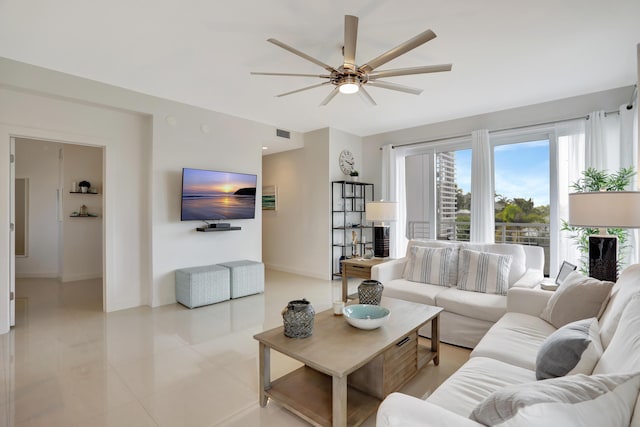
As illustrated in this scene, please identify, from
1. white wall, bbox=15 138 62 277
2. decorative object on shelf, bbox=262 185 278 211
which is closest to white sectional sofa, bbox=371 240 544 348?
decorative object on shelf, bbox=262 185 278 211

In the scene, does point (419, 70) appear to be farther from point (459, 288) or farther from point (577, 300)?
point (459, 288)

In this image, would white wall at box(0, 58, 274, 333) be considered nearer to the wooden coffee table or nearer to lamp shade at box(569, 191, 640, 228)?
the wooden coffee table

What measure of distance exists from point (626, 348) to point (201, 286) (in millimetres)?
3936

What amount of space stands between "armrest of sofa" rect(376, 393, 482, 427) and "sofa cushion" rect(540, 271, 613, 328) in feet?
5.20

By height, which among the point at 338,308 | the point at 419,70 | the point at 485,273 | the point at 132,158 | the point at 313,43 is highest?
the point at 313,43

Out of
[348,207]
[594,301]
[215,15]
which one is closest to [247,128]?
[348,207]

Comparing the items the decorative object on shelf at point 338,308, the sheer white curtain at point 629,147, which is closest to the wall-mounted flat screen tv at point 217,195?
the decorative object on shelf at point 338,308

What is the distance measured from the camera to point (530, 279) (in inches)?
117

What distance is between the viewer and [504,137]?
4656mm

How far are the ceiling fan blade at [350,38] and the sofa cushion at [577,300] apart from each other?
2242 millimetres

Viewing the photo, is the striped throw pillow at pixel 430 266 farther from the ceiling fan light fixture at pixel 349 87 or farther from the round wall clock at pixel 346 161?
the round wall clock at pixel 346 161

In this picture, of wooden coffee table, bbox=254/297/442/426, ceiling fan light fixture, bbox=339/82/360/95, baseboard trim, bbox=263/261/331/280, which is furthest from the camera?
baseboard trim, bbox=263/261/331/280

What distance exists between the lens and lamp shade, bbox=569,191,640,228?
2.14 metres

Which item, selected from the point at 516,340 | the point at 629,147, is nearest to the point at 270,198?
the point at 516,340
